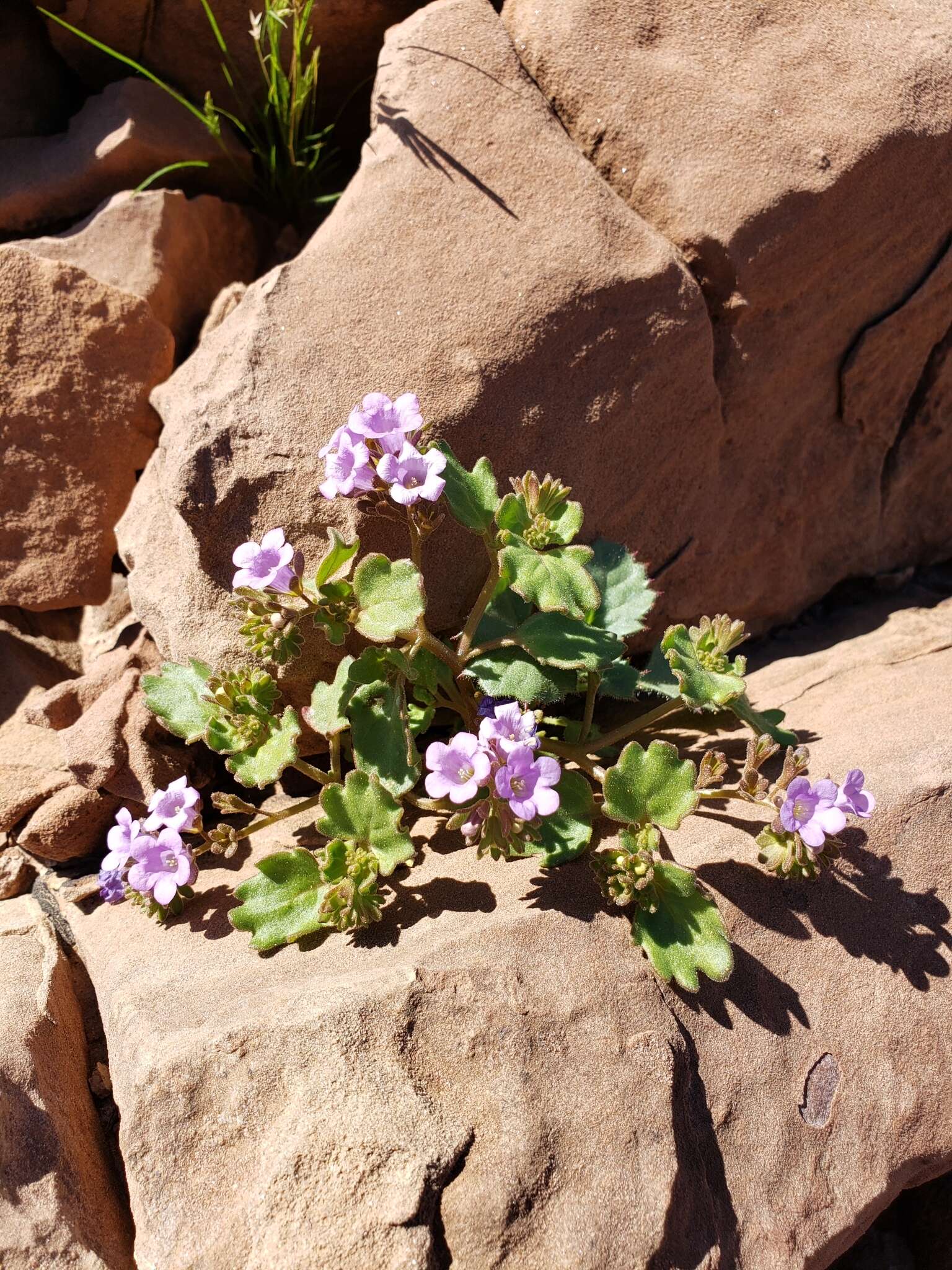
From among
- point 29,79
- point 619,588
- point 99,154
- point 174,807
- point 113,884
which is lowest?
point 113,884

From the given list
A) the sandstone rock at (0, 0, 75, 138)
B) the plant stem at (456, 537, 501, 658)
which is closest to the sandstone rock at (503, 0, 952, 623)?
the plant stem at (456, 537, 501, 658)

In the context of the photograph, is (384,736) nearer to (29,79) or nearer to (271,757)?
(271,757)

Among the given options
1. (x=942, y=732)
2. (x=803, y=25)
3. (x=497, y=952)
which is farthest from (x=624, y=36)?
(x=497, y=952)

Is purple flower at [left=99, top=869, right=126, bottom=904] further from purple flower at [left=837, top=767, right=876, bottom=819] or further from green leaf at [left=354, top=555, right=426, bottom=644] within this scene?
purple flower at [left=837, top=767, right=876, bottom=819]

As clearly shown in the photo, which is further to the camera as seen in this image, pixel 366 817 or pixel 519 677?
pixel 519 677

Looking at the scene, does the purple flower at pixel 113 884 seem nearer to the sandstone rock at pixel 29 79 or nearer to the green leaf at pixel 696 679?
the green leaf at pixel 696 679

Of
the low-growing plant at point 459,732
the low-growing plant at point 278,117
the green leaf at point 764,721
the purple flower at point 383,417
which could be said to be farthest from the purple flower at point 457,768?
the low-growing plant at point 278,117

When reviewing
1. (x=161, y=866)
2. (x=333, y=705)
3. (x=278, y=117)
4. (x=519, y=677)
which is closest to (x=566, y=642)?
(x=519, y=677)
